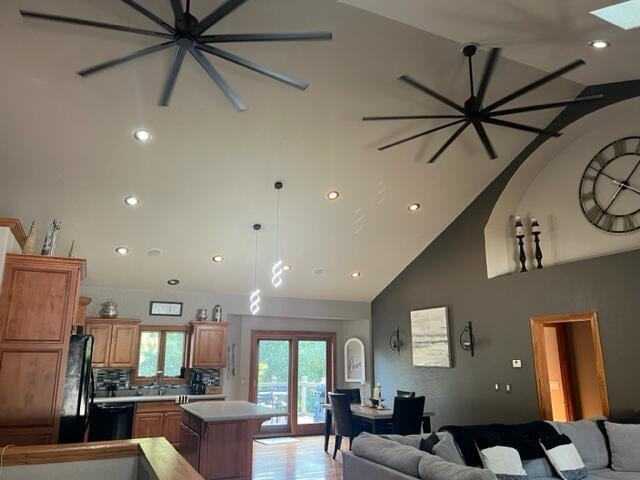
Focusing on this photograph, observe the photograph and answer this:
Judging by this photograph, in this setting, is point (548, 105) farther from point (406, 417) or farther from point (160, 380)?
point (160, 380)

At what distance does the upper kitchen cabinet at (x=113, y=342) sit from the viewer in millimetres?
6941

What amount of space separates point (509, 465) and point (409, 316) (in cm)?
456

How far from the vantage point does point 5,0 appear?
348cm

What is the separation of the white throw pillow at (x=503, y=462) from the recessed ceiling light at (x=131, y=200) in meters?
4.57

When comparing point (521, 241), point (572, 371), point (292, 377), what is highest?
point (521, 241)

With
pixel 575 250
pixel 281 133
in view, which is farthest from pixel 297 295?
pixel 575 250

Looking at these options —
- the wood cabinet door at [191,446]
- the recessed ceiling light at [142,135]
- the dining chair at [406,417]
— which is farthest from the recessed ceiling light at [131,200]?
the dining chair at [406,417]

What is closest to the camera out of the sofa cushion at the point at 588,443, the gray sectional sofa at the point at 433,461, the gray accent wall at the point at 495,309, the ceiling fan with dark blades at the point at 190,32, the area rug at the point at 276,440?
the ceiling fan with dark blades at the point at 190,32

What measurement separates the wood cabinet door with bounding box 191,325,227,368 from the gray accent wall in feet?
9.78

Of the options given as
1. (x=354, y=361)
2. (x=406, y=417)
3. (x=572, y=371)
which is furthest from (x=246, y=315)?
(x=572, y=371)

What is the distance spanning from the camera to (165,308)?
25.5 ft

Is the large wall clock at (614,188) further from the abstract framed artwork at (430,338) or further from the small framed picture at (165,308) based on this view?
the small framed picture at (165,308)

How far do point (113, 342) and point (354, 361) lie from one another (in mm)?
4512

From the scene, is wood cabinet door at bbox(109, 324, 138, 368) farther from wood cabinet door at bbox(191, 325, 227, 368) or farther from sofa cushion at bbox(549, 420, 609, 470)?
sofa cushion at bbox(549, 420, 609, 470)
